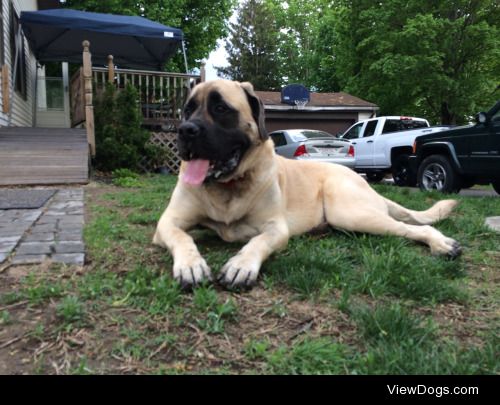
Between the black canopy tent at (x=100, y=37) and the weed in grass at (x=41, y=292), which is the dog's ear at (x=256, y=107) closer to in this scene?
the weed in grass at (x=41, y=292)

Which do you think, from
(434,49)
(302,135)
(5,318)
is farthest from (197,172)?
(434,49)

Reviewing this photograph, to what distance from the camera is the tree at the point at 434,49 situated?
58.8 feet

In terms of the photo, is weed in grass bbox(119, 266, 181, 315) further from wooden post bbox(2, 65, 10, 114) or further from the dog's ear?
wooden post bbox(2, 65, 10, 114)

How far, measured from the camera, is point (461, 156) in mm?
8125

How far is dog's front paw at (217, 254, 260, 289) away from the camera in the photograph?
236cm

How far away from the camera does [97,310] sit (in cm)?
209

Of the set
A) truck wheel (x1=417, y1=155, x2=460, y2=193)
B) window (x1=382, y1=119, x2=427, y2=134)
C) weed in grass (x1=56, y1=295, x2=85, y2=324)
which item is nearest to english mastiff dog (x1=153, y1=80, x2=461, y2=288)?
weed in grass (x1=56, y1=295, x2=85, y2=324)

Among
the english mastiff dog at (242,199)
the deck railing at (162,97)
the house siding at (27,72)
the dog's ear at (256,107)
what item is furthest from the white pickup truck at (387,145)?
the house siding at (27,72)

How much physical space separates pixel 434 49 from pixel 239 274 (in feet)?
61.7

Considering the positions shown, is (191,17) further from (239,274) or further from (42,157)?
(239,274)

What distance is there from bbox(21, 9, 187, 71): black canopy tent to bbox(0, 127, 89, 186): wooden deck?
3.72 metres

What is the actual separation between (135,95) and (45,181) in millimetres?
3695

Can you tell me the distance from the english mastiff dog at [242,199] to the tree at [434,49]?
A: 1629 cm
